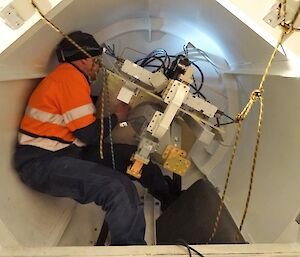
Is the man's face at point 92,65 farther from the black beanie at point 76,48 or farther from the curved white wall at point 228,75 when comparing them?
the curved white wall at point 228,75

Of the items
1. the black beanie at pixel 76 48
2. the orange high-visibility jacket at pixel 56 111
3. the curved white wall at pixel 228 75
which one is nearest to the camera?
the curved white wall at pixel 228 75

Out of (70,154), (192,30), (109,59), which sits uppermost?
(192,30)

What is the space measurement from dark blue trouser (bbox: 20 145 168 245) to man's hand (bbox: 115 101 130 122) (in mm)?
341

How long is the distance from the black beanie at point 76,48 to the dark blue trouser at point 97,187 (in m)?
0.54

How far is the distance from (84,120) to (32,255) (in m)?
0.78

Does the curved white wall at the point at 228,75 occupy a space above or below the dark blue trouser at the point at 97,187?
above

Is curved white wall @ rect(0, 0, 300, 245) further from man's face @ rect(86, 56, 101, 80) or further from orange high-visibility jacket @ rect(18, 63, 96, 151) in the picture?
man's face @ rect(86, 56, 101, 80)

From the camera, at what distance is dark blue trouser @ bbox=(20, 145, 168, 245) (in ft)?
5.27

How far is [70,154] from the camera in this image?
6.35 feet

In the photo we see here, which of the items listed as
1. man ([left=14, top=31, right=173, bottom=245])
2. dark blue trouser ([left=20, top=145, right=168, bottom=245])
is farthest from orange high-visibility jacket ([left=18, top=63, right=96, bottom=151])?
dark blue trouser ([left=20, top=145, right=168, bottom=245])

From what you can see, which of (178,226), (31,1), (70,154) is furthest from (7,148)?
(178,226)

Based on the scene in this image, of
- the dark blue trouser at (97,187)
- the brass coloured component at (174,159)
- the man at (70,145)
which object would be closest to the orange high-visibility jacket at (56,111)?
the man at (70,145)

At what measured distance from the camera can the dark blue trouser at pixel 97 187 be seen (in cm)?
161

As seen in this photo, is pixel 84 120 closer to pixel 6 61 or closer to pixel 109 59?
pixel 6 61
